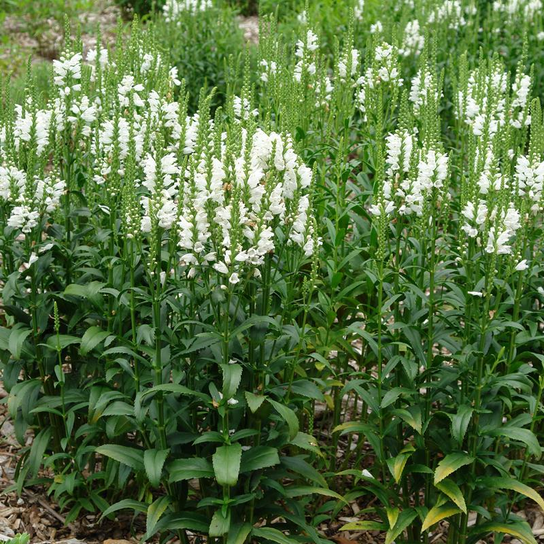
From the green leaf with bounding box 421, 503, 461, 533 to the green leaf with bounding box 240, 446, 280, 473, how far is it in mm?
706

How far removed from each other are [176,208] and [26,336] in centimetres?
115

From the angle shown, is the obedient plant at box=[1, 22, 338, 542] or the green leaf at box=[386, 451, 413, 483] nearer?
the obedient plant at box=[1, 22, 338, 542]

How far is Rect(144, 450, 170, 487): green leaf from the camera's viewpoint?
331cm

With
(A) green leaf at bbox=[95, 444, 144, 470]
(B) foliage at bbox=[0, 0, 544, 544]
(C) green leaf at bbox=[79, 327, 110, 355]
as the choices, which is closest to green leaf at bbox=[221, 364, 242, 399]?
(B) foliage at bbox=[0, 0, 544, 544]

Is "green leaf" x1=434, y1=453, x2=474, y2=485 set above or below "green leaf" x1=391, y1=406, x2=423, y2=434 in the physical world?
below

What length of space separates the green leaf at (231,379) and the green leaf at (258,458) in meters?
0.32

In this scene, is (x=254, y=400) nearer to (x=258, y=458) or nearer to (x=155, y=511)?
(x=258, y=458)

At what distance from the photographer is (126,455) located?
11.8 feet

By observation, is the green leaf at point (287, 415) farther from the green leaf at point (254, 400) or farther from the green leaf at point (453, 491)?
the green leaf at point (453, 491)

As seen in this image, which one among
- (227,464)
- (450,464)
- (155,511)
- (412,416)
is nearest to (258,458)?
(227,464)

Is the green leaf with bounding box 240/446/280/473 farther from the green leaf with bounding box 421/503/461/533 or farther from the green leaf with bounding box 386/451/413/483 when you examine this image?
the green leaf with bounding box 421/503/461/533

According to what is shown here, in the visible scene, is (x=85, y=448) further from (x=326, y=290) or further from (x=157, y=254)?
(x=326, y=290)

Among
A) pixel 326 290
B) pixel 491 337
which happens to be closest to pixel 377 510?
pixel 491 337

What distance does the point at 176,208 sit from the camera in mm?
3385
